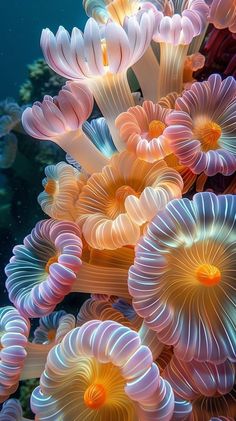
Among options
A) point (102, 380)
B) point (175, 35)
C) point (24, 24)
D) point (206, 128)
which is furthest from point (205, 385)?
point (24, 24)

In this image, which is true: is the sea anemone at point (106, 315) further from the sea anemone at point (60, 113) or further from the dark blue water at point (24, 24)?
the dark blue water at point (24, 24)

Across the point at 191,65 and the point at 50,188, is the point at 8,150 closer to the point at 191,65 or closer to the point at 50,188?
the point at 50,188

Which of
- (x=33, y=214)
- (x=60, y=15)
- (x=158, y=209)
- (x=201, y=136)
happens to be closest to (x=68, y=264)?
(x=158, y=209)

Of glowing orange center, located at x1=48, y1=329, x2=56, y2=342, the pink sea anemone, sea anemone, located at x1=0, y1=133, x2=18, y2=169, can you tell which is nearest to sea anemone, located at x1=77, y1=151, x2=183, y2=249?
the pink sea anemone

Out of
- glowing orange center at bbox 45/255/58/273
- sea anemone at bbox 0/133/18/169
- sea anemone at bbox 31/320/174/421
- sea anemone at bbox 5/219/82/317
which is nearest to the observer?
sea anemone at bbox 31/320/174/421

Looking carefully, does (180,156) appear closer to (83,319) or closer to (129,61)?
(129,61)

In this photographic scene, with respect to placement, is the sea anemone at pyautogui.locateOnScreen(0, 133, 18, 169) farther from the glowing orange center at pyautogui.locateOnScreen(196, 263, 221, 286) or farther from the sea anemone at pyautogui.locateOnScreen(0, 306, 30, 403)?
the glowing orange center at pyautogui.locateOnScreen(196, 263, 221, 286)
